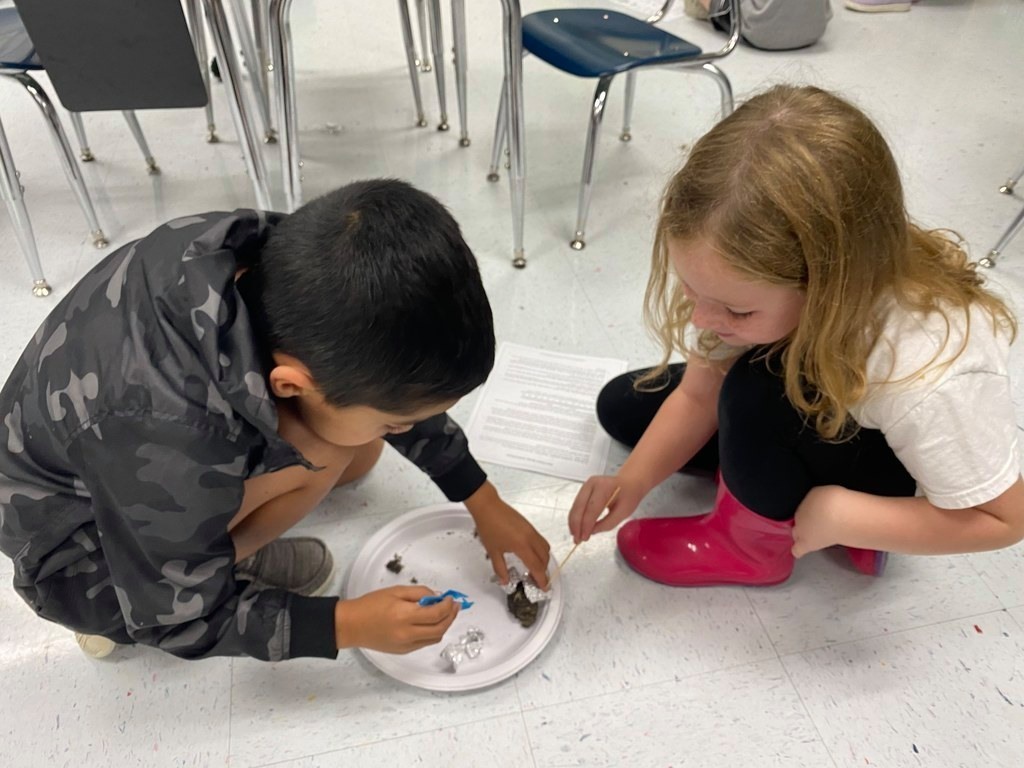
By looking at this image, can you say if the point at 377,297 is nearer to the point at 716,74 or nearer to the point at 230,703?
the point at 230,703

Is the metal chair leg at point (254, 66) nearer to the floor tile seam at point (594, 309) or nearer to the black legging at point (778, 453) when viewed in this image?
the floor tile seam at point (594, 309)

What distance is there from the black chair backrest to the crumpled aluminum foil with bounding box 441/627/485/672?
939 millimetres

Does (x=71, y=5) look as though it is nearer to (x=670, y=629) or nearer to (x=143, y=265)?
(x=143, y=265)

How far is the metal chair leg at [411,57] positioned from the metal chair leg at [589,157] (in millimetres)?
576

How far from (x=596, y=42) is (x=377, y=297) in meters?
1.10

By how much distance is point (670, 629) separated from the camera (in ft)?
3.18

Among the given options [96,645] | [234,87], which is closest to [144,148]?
[234,87]

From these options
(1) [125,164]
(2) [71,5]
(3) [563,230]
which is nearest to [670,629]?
(3) [563,230]

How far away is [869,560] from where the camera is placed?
100 centimetres

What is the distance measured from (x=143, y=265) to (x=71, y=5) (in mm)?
713

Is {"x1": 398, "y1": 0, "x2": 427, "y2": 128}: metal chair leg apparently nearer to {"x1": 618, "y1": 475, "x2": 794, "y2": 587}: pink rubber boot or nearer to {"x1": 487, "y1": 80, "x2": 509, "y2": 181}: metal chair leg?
{"x1": 487, "y1": 80, "x2": 509, "y2": 181}: metal chair leg

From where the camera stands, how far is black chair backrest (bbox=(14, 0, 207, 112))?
1114 mm

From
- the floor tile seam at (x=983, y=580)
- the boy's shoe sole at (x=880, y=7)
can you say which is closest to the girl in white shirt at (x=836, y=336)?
the floor tile seam at (x=983, y=580)

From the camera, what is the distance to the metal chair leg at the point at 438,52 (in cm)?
167
